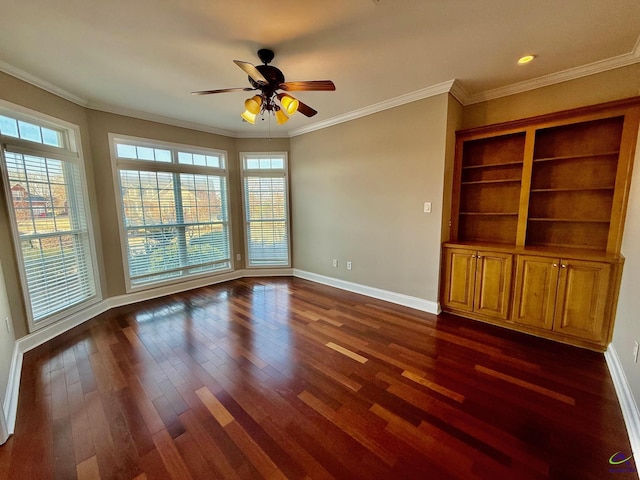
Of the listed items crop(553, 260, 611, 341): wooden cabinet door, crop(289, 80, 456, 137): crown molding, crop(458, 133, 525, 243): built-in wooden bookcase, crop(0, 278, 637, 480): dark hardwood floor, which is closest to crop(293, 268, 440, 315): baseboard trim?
crop(0, 278, 637, 480): dark hardwood floor

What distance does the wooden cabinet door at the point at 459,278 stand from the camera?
9.77ft

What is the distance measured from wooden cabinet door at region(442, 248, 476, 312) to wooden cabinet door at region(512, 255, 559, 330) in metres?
0.42

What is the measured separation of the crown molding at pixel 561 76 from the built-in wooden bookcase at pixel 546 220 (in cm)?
43

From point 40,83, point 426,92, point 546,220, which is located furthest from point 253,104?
point 546,220

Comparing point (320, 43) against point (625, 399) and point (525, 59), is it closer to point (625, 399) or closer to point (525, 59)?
point (525, 59)

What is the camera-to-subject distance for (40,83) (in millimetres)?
2613

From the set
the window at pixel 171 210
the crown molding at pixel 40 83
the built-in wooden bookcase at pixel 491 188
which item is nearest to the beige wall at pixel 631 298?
the built-in wooden bookcase at pixel 491 188

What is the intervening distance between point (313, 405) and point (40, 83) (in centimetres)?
399

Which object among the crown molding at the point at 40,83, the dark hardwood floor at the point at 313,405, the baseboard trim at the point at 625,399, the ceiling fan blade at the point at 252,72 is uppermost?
the crown molding at the point at 40,83

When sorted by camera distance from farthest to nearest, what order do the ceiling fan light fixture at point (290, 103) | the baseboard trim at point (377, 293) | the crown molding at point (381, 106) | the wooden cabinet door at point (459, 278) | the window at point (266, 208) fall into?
the window at point (266, 208), the baseboard trim at point (377, 293), the wooden cabinet door at point (459, 278), the crown molding at point (381, 106), the ceiling fan light fixture at point (290, 103)

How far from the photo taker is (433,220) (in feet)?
10.2

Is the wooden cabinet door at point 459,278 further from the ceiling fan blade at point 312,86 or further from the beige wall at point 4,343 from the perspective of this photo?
the beige wall at point 4,343

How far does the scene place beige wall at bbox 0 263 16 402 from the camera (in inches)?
69.0

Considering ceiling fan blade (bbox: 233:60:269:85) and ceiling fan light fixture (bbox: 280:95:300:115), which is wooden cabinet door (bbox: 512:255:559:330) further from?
ceiling fan blade (bbox: 233:60:269:85)
